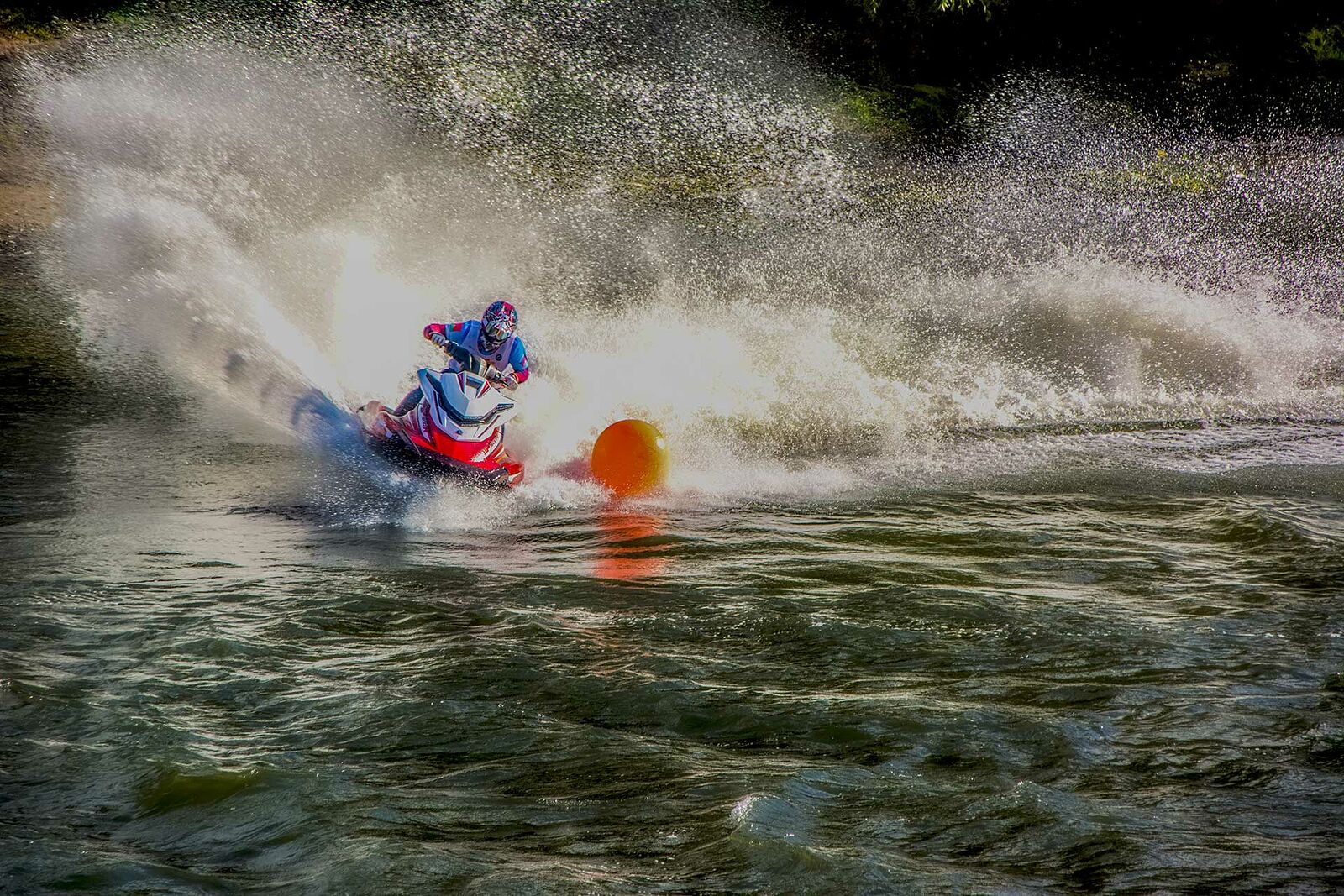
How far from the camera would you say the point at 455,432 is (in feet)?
30.5

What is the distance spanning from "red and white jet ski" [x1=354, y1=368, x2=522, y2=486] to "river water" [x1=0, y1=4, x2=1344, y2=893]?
1.15 ft

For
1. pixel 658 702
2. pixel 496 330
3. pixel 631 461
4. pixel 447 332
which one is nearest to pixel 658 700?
pixel 658 702

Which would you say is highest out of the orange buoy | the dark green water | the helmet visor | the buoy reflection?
the helmet visor

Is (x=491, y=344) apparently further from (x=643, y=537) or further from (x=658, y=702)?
(x=658, y=702)

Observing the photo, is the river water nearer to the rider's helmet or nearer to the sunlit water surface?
the sunlit water surface

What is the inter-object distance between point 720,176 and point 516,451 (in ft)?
45.6

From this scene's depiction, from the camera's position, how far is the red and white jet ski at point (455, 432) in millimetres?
9266

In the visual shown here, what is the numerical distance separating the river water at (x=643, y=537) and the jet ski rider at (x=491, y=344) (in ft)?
2.82

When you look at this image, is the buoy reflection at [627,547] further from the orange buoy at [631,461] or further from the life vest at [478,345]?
the life vest at [478,345]

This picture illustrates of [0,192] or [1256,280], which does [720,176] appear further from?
[0,192]

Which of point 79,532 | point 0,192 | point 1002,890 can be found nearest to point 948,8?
point 0,192

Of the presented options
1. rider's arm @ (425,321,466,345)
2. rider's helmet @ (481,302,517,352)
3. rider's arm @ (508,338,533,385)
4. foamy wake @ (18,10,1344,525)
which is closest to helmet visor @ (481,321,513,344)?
rider's helmet @ (481,302,517,352)

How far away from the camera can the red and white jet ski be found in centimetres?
927

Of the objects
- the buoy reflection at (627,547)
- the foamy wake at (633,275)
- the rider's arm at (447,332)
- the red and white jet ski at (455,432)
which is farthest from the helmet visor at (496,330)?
the buoy reflection at (627,547)
